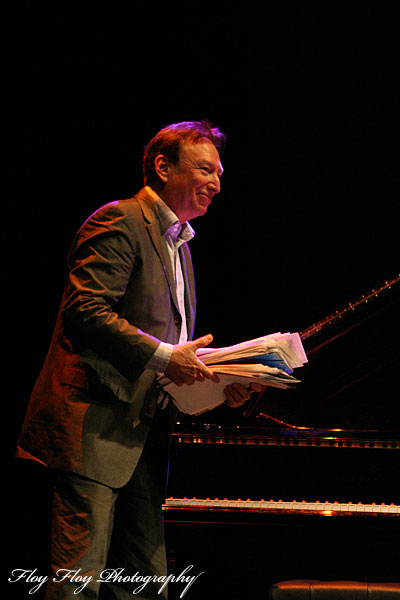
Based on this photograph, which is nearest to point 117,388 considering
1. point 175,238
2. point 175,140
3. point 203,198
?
point 175,238

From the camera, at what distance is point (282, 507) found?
259 cm

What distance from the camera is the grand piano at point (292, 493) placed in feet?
8.37

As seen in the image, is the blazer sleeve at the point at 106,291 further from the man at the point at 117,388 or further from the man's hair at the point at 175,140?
the man's hair at the point at 175,140

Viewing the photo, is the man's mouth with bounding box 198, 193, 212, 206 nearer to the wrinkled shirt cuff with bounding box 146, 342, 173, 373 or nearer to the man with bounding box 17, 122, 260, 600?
the man with bounding box 17, 122, 260, 600

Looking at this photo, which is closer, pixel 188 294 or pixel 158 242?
pixel 158 242

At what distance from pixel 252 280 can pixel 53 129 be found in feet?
4.70

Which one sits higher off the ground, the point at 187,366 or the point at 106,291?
the point at 106,291

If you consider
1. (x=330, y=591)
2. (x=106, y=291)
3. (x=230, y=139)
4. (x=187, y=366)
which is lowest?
(x=330, y=591)

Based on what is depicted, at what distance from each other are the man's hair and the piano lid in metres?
0.96

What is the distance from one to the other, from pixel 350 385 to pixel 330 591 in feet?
4.17

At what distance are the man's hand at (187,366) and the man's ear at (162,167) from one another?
633 millimetres

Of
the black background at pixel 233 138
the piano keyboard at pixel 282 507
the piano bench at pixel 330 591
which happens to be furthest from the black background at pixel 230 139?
the piano bench at pixel 330 591

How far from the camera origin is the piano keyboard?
8.39ft

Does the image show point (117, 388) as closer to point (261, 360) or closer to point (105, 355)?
point (105, 355)
